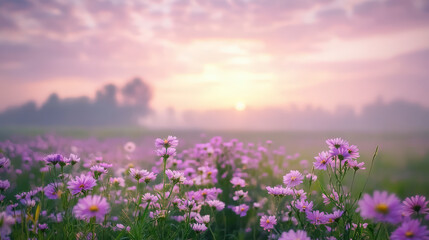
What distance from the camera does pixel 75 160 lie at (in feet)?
7.40

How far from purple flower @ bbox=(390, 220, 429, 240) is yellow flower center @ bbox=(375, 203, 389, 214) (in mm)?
178

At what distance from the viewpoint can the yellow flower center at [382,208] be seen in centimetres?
127

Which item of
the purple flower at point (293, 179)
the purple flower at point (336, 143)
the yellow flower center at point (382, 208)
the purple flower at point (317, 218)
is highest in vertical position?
the purple flower at point (336, 143)

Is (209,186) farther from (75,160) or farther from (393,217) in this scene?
(393,217)

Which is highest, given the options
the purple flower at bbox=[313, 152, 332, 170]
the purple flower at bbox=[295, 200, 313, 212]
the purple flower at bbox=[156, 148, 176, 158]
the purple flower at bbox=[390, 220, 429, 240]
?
the purple flower at bbox=[156, 148, 176, 158]

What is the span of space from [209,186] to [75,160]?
5.76 feet

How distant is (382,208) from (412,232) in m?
0.21

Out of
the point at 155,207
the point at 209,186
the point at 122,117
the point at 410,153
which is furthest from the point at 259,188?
the point at 122,117

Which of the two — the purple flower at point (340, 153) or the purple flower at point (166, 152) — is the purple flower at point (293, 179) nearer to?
the purple flower at point (340, 153)

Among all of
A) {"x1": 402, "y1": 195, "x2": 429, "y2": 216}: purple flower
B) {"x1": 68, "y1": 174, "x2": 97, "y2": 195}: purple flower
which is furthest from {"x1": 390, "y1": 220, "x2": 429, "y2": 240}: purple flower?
{"x1": 68, "y1": 174, "x2": 97, "y2": 195}: purple flower

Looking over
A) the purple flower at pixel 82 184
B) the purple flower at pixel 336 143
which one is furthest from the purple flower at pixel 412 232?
the purple flower at pixel 82 184

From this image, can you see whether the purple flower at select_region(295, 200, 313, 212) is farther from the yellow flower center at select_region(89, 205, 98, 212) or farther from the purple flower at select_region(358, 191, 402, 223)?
the yellow flower center at select_region(89, 205, 98, 212)

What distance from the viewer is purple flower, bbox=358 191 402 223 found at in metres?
1.26

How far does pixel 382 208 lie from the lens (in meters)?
1.28
